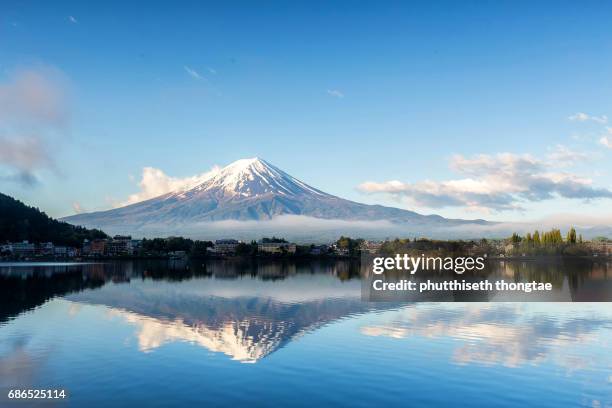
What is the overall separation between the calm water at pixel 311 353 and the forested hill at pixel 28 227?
5043 inches

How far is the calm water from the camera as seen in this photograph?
54.6 feet

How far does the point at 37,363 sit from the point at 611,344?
23.5m

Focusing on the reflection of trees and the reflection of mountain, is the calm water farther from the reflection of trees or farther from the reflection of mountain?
the reflection of trees

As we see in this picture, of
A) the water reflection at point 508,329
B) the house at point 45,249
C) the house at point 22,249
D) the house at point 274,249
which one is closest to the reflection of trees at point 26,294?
the water reflection at point 508,329

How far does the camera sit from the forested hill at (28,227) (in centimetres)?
15338

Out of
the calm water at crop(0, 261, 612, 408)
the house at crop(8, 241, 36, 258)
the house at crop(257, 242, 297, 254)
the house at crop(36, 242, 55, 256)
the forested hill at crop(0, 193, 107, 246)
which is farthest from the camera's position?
the house at crop(257, 242, 297, 254)

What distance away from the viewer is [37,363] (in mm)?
20000

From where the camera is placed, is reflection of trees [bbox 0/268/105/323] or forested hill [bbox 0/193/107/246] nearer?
reflection of trees [bbox 0/268/105/323]

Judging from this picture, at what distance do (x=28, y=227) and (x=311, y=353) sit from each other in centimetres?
15623

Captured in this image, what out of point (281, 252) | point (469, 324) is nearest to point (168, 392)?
point (469, 324)

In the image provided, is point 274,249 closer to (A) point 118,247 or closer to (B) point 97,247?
(A) point 118,247

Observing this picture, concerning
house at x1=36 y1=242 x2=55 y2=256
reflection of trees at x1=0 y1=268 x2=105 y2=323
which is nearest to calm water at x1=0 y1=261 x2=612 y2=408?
reflection of trees at x1=0 y1=268 x2=105 y2=323

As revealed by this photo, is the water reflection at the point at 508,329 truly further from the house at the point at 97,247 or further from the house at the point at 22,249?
the house at the point at 97,247

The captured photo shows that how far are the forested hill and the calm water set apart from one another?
420 ft
